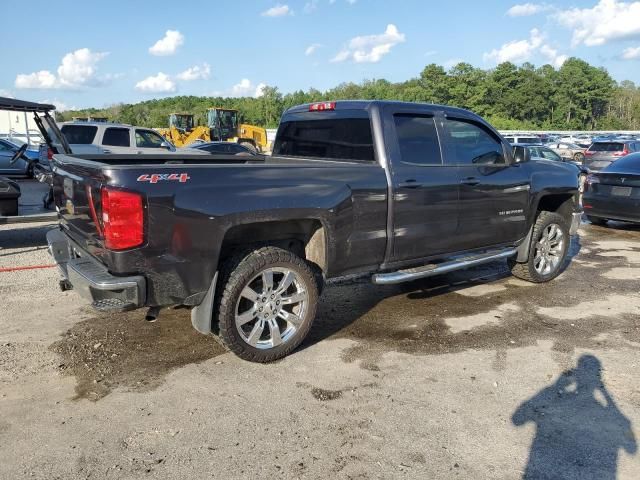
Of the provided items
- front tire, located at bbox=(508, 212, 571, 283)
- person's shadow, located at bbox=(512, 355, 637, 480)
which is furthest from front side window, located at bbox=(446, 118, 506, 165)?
person's shadow, located at bbox=(512, 355, 637, 480)

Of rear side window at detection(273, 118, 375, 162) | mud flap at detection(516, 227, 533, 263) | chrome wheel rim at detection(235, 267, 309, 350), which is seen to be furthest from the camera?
mud flap at detection(516, 227, 533, 263)

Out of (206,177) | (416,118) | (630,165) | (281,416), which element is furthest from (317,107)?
(630,165)

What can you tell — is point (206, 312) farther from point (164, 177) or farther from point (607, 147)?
point (607, 147)

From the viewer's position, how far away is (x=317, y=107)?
5.39m

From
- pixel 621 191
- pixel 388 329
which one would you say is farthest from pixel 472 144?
pixel 621 191

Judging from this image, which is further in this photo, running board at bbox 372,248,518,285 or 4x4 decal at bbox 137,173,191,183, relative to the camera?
running board at bbox 372,248,518,285

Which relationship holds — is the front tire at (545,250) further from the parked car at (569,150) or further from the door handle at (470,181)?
the parked car at (569,150)

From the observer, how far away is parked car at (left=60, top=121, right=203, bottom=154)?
1364cm

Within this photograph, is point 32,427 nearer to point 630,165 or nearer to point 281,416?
point 281,416

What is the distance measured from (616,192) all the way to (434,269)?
705cm

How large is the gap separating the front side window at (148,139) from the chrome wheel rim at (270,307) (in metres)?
11.5

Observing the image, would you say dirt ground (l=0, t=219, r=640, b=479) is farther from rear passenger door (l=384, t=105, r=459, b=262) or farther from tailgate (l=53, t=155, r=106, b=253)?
tailgate (l=53, t=155, r=106, b=253)

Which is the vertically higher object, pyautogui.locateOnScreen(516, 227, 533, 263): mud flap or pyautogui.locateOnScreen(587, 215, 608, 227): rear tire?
pyautogui.locateOnScreen(516, 227, 533, 263): mud flap

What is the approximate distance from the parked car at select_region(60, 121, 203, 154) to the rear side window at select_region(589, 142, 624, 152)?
17.3m
